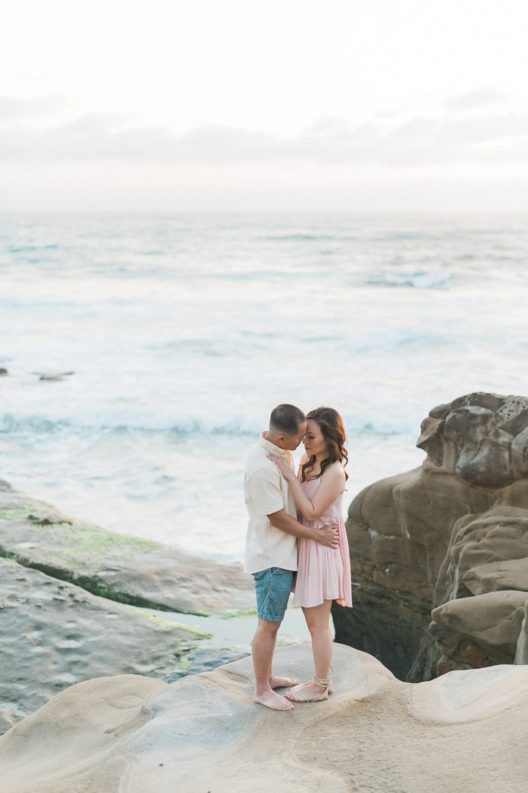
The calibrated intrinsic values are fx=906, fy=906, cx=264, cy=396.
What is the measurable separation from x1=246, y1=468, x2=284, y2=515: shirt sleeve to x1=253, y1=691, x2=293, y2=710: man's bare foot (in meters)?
0.83

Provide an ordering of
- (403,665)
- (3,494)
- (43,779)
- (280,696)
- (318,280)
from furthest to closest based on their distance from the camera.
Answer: (318,280), (3,494), (403,665), (280,696), (43,779)

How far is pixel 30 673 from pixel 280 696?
258cm

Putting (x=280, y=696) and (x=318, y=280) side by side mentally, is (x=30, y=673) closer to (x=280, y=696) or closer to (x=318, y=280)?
(x=280, y=696)

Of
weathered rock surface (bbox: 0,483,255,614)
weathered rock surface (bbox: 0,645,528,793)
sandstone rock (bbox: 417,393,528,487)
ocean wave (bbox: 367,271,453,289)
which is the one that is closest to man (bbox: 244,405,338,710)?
weathered rock surface (bbox: 0,645,528,793)

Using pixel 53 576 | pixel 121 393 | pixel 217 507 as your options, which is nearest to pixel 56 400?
pixel 121 393

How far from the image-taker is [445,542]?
21.0ft

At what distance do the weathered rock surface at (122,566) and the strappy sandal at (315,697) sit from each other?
326cm

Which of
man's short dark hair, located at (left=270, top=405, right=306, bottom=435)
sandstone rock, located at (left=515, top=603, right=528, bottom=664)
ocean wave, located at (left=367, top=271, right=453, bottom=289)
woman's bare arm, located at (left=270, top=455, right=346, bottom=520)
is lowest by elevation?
sandstone rock, located at (left=515, top=603, right=528, bottom=664)

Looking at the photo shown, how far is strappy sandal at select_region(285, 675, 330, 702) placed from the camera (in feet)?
13.4

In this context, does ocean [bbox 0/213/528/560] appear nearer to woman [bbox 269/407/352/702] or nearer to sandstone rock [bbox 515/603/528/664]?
sandstone rock [bbox 515/603/528/664]

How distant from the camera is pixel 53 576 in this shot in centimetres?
764

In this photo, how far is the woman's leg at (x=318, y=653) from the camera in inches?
162

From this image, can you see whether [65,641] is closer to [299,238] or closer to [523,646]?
[523,646]

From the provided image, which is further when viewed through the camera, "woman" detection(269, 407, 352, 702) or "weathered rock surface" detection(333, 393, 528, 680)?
"weathered rock surface" detection(333, 393, 528, 680)
